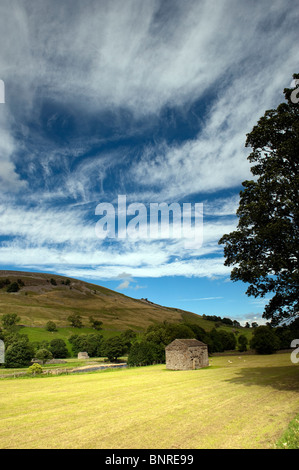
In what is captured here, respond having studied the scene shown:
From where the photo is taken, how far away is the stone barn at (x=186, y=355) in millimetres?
57781

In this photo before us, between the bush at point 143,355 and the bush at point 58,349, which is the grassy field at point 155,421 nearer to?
the bush at point 143,355

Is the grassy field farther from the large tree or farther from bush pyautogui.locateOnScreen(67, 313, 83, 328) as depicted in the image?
bush pyautogui.locateOnScreen(67, 313, 83, 328)

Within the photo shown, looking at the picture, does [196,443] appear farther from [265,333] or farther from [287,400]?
[265,333]

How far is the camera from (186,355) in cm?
5800

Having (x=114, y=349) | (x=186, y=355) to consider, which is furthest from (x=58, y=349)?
(x=186, y=355)

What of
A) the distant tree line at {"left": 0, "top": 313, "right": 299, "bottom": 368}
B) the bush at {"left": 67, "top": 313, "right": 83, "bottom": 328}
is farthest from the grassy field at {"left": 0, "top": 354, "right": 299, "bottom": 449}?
the bush at {"left": 67, "top": 313, "right": 83, "bottom": 328}

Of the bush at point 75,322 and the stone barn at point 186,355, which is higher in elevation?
the bush at point 75,322

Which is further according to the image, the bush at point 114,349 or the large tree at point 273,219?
the bush at point 114,349

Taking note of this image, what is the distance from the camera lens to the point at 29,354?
85375 millimetres

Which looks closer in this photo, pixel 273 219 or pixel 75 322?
pixel 273 219

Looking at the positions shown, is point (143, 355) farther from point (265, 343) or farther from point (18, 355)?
point (265, 343)

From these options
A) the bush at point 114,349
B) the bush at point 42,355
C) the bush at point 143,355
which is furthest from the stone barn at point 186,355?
the bush at point 42,355
